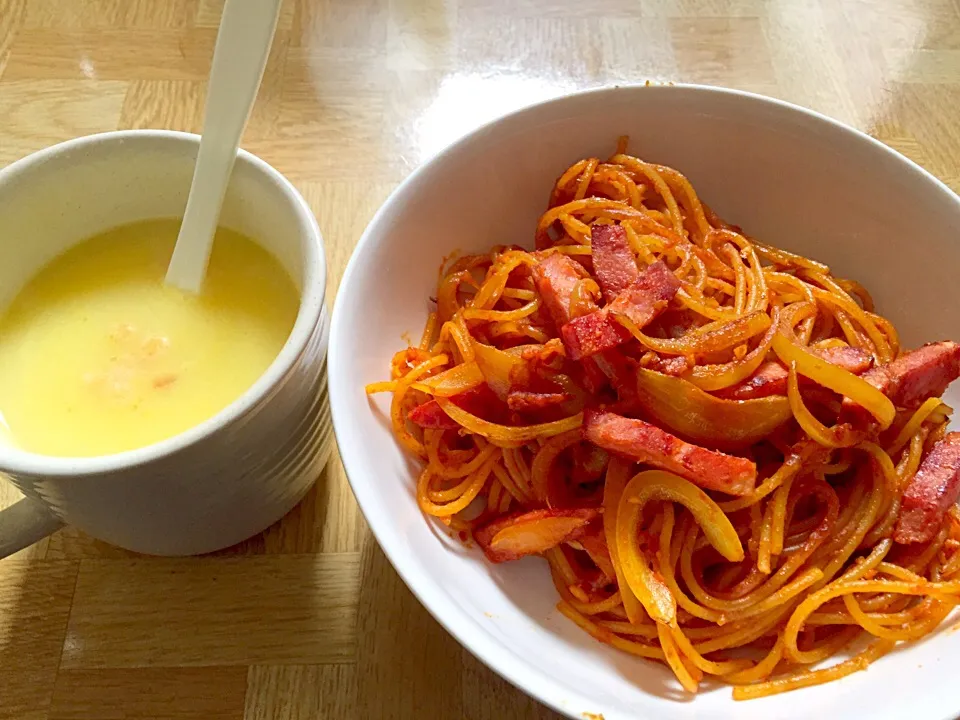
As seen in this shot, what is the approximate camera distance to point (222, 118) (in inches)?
29.9

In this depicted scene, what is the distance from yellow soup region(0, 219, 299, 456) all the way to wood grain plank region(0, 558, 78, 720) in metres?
0.20

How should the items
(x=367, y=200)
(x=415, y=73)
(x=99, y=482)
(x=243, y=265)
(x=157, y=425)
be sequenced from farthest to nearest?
(x=415, y=73)
(x=367, y=200)
(x=243, y=265)
(x=157, y=425)
(x=99, y=482)

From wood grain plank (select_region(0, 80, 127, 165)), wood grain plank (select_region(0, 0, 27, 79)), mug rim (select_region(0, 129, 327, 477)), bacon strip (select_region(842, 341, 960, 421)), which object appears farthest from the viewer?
wood grain plank (select_region(0, 0, 27, 79))

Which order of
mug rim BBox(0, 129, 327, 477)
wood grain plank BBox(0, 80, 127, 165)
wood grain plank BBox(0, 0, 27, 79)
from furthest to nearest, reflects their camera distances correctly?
wood grain plank BBox(0, 0, 27, 79) < wood grain plank BBox(0, 80, 127, 165) < mug rim BBox(0, 129, 327, 477)

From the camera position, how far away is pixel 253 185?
0.81 m

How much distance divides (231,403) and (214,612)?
27 centimetres

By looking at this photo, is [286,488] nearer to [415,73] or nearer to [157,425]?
[157,425]

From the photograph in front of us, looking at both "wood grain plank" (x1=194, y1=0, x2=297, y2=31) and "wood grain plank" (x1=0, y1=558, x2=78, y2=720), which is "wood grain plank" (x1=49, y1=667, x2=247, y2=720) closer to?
"wood grain plank" (x1=0, y1=558, x2=78, y2=720)

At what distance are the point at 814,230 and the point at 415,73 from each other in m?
0.72

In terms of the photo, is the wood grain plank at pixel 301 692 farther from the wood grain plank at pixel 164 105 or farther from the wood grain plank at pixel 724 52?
the wood grain plank at pixel 724 52

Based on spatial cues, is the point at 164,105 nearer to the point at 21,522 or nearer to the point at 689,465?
the point at 21,522

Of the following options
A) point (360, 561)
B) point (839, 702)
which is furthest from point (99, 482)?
point (839, 702)

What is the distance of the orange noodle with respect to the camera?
0.71 meters

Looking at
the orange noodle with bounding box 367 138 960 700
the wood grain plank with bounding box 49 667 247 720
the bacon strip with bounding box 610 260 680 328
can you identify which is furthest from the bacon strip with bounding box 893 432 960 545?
the wood grain plank with bounding box 49 667 247 720
